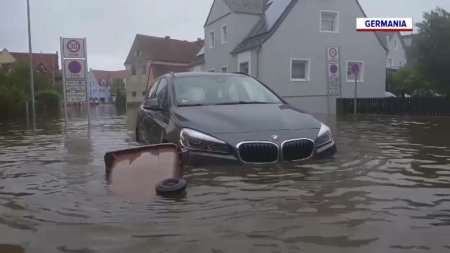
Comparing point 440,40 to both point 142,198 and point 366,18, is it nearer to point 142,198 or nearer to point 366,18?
point 366,18

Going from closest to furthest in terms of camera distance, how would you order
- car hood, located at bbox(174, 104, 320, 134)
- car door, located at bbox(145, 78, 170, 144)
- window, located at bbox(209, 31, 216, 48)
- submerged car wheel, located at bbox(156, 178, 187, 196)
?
submerged car wheel, located at bbox(156, 178, 187, 196), car hood, located at bbox(174, 104, 320, 134), car door, located at bbox(145, 78, 170, 144), window, located at bbox(209, 31, 216, 48)

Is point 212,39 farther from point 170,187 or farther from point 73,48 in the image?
point 170,187

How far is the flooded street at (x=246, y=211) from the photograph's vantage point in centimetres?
311

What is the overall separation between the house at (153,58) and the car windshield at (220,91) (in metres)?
49.4

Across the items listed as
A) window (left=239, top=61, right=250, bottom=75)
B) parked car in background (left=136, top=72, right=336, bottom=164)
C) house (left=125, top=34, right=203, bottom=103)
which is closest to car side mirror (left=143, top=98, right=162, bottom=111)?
parked car in background (left=136, top=72, right=336, bottom=164)

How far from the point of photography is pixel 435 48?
2138cm

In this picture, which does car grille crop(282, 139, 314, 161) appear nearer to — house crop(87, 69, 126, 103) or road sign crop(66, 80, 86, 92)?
road sign crop(66, 80, 86, 92)

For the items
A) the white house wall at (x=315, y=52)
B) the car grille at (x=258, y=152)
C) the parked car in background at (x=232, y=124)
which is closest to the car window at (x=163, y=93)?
the parked car in background at (x=232, y=124)

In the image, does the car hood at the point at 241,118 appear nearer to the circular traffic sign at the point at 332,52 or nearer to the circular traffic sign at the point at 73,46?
the circular traffic sign at the point at 73,46

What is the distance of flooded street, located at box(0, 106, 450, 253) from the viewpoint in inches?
122

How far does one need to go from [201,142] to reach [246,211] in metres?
1.66

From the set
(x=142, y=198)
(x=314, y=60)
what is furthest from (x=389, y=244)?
(x=314, y=60)

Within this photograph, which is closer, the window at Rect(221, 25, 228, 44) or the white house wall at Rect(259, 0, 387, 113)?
the white house wall at Rect(259, 0, 387, 113)

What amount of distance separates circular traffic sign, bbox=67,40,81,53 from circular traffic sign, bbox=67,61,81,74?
414 millimetres
